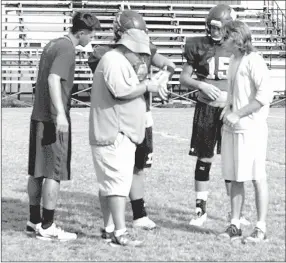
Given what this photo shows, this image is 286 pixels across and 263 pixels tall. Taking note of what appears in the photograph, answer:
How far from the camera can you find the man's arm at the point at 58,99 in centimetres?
569

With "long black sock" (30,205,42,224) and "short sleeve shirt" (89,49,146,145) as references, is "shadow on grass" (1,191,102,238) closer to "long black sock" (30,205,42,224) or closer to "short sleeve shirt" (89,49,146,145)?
"long black sock" (30,205,42,224)

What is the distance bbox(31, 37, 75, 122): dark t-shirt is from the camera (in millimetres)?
5793

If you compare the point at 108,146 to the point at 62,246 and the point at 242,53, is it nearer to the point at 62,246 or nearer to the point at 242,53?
the point at 62,246

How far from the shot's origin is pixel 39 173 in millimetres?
5949

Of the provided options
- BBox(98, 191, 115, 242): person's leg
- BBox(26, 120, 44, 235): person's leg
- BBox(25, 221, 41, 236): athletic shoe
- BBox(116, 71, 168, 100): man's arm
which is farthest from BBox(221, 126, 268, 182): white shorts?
BBox(25, 221, 41, 236): athletic shoe

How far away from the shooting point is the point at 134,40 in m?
5.72

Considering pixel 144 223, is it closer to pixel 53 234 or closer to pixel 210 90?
pixel 53 234

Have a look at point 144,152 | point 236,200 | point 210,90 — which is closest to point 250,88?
point 210,90

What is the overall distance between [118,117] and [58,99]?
44 cm

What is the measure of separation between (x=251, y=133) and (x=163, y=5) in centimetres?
2142

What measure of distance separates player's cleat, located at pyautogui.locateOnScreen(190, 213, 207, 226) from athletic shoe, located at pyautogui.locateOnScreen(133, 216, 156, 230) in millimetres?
321

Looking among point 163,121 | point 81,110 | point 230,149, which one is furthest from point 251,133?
point 81,110

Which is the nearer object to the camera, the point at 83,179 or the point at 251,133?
the point at 251,133

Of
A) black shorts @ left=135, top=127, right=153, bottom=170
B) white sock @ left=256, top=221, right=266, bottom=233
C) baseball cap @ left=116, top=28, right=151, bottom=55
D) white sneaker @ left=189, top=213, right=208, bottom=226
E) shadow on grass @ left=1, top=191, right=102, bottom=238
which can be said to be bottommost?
shadow on grass @ left=1, top=191, right=102, bottom=238
